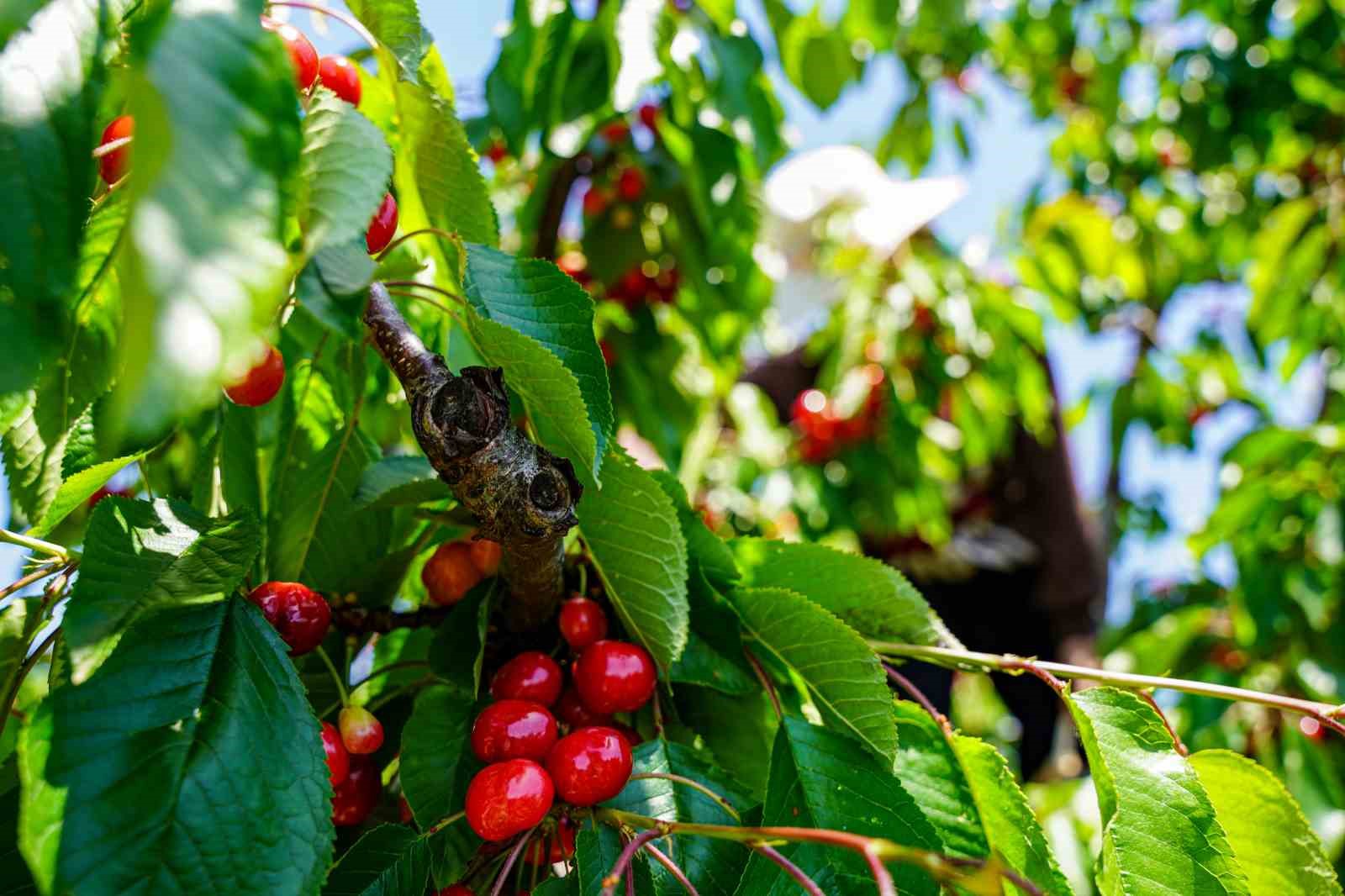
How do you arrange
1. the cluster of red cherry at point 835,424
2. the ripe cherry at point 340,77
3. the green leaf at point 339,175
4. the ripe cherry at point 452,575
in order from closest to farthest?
1. the green leaf at point 339,175
2. the ripe cherry at point 340,77
3. the ripe cherry at point 452,575
4. the cluster of red cherry at point 835,424

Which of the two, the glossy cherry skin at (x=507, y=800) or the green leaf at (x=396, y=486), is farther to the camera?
the green leaf at (x=396, y=486)

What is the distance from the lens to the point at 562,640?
2.35ft

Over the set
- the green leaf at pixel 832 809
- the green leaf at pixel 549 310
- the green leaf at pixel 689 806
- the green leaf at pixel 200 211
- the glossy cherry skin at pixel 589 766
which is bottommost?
the green leaf at pixel 689 806

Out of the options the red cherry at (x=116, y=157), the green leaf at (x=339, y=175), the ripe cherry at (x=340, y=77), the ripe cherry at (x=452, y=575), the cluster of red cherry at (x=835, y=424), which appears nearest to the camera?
the green leaf at (x=339, y=175)

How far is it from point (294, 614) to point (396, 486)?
11 cm

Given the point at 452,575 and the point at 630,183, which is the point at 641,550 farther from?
the point at 630,183

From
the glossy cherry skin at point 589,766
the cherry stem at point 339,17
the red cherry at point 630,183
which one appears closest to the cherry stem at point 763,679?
the glossy cherry skin at point 589,766

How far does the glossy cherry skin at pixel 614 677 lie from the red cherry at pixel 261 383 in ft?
0.81

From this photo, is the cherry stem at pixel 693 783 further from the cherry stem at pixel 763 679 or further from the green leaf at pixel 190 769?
the green leaf at pixel 190 769

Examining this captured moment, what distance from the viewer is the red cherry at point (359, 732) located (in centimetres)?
61

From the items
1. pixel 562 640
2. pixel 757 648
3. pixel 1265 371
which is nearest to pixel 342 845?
pixel 562 640

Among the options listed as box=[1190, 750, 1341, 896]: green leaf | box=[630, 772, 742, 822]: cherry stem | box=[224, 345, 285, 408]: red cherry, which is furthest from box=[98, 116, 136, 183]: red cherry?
box=[1190, 750, 1341, 896]: green leaf

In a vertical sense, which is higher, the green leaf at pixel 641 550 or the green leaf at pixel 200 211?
the green leaf at pixel 200 211

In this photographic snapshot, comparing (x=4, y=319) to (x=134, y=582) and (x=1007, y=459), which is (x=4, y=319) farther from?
(x=1007, y=459)
